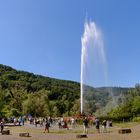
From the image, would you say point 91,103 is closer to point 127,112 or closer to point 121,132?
point 127,112

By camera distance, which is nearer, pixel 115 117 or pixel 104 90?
Answer: pixel 115 117

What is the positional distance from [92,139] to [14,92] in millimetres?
106685

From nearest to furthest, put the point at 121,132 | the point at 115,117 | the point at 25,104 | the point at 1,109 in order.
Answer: the point at 121,132, the point at 115,117, the point at 1,109, the point at 25,104

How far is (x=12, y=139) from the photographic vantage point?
144ft

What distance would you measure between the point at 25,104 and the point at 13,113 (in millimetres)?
19321

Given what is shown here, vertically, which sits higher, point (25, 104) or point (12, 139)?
point (25, 104)

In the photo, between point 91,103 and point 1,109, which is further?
point 91,103

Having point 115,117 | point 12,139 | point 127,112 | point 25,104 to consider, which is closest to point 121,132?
point 12,139

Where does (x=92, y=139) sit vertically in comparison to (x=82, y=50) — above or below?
below

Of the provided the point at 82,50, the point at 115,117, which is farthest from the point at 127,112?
the point at 82,50

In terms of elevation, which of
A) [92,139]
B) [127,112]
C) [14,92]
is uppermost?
[14,92]

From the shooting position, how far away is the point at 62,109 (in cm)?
18288

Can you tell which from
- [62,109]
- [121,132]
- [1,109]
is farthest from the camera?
[62,109]

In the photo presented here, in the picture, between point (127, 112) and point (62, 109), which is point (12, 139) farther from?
point (62, 109)
